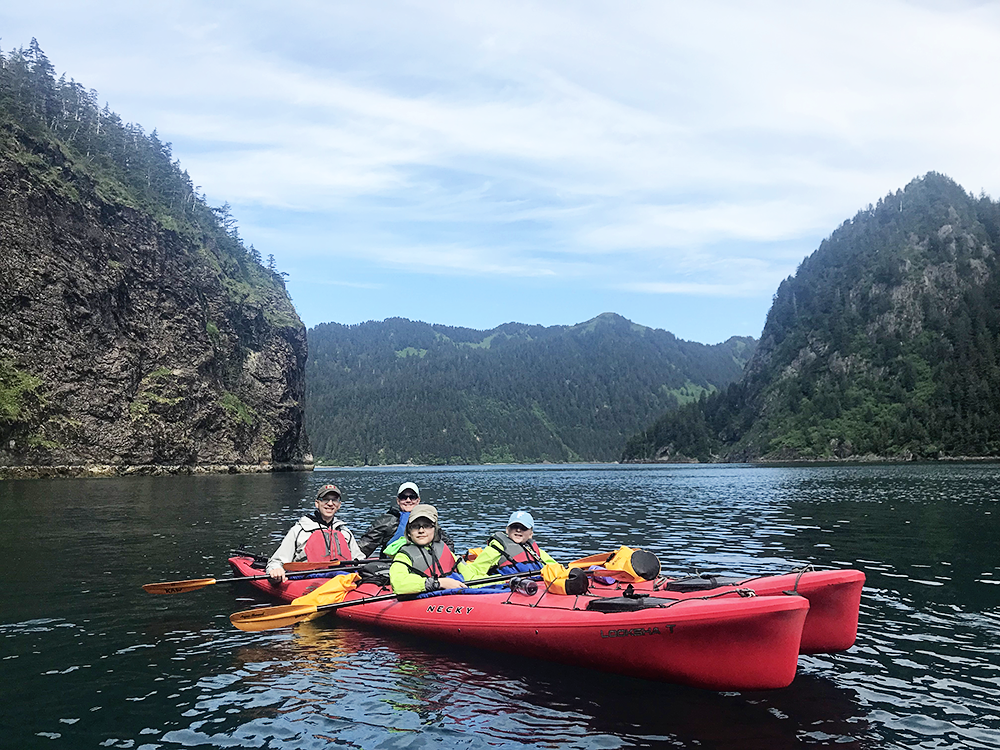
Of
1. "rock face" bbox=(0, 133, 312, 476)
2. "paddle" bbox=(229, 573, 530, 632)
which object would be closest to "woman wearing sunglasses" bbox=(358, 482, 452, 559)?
"paddle" bbox=(229, 573, 530, 632)

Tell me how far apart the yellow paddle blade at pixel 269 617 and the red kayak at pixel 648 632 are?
2548 mm

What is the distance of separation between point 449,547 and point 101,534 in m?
→ 19.2

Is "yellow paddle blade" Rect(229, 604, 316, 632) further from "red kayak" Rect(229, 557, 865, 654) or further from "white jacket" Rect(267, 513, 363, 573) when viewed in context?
"red kayak" Rect(229, 557, 865, 654)

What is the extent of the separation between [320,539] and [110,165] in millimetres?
101665

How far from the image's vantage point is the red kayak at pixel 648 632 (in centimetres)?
911

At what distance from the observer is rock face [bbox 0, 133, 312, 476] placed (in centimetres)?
7019

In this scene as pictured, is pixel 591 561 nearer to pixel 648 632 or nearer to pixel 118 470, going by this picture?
pixel 648 632

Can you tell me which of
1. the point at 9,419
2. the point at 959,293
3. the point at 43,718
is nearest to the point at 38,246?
the point at 9,419

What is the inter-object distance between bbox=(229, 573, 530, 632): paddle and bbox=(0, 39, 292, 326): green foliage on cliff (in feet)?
264

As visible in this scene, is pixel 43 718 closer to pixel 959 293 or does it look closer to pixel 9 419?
pixel 9 419

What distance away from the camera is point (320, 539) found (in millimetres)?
16922

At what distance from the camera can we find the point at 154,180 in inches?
4412

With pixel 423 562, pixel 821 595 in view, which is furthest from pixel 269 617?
pixel 821 595

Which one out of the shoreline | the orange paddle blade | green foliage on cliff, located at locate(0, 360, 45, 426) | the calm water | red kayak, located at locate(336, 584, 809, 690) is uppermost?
green foliage on cliff, located at locate(0, 360, 45, 426)
